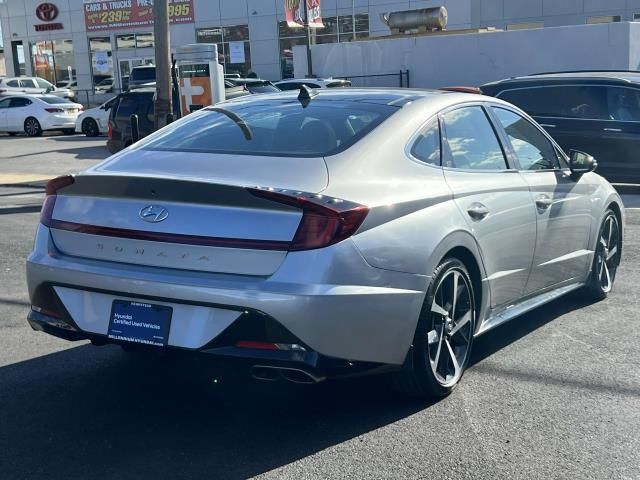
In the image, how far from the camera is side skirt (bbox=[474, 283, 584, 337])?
5070mm

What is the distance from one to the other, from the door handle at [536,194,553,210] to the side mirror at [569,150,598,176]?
0.53 metres

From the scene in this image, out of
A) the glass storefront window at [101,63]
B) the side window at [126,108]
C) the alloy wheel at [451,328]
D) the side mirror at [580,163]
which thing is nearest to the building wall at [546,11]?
the glass storefront window at [101,63]

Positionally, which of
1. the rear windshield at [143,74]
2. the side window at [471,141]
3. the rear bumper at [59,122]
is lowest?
the rear bumper at [59,122]

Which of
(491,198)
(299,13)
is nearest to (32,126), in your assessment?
(299,13)

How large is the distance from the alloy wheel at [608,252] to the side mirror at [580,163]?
2.19 ft

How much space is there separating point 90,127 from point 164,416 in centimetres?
2367

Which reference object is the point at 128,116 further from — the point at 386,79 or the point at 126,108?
the point at 386,79

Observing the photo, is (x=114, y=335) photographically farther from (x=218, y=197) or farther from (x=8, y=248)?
(x=8, y=248)

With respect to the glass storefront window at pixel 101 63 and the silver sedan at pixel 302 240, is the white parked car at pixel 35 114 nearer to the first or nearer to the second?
the glass storefront window at pixel 101 63

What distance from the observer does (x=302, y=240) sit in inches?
150

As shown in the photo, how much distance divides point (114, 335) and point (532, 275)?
109 inches

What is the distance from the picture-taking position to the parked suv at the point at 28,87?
35438 millimetres

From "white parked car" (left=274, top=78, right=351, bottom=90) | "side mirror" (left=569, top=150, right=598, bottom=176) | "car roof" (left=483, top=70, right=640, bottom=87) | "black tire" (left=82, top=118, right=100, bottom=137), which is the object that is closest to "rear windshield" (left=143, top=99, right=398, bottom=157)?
"side mirror" (left=569, top=150, right=598, bottom=176)

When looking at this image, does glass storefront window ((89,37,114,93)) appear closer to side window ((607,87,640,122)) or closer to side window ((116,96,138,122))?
side window ((116,96,138,122))
